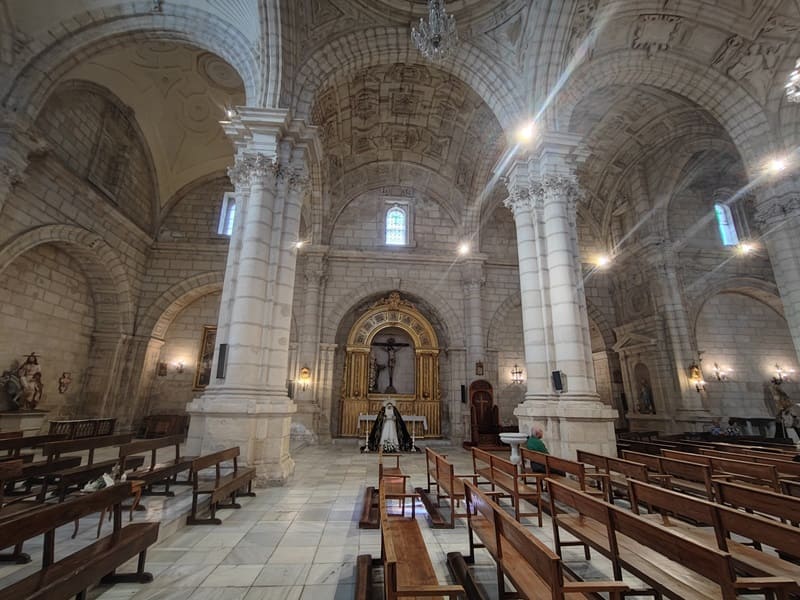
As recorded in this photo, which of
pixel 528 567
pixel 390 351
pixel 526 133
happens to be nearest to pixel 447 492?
pixel 528 567

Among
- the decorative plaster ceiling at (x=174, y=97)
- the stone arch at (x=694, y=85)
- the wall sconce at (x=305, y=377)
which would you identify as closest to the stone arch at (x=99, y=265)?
the decorative plaster ceiling at (x=174, y=97)

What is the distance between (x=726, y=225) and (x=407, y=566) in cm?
1996

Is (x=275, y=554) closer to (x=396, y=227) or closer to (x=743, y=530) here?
(x=743, y=530)

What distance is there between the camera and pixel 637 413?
47.3 feet

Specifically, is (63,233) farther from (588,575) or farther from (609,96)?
(609,96)

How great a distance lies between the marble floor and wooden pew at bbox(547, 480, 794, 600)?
2.20 feet

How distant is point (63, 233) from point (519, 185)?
13146 mm

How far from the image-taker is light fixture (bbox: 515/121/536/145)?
8984 mm

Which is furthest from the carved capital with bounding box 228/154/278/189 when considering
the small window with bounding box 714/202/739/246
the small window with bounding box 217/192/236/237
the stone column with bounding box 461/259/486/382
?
the small window with bounding box 714/202/739/246

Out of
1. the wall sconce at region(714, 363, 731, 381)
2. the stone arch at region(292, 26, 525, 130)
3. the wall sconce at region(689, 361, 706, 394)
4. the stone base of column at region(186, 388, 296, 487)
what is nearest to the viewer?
the stone base of column at region(186, 388, 296, 487)

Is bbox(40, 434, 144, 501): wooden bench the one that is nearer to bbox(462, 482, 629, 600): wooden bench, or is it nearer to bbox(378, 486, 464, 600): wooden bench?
bbox(378, 486, 464, 600): wooden bench

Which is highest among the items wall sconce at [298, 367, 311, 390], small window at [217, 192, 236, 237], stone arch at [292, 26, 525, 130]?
stone arch at [292, 26, 525, 130]

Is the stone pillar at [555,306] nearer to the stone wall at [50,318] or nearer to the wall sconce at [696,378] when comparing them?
the wall sconce at [696,378]

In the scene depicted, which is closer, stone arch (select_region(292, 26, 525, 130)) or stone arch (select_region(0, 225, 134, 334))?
stone arch (select_region(292, 26, 525, 130))
